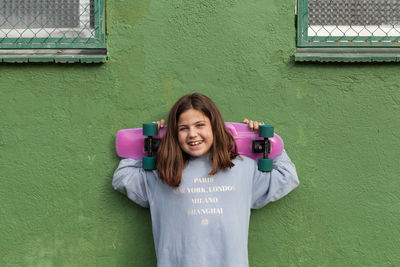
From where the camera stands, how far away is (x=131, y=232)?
249 cm

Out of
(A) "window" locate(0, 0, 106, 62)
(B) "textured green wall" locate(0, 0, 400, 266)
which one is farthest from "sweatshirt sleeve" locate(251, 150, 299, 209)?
(A) "window" locate(0, 0, 106, 62)

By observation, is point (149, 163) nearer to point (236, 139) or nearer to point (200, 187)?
point (200, 187)

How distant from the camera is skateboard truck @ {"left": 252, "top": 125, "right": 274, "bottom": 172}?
224 centimetres

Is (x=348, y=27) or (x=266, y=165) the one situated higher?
(x=348, y=27)

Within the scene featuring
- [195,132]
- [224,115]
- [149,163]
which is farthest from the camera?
[224,115]

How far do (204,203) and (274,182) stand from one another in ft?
1.42

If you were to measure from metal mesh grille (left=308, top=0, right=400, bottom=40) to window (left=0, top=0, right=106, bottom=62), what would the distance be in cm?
140

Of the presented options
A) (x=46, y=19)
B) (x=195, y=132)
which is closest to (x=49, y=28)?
(x=46, y=19)

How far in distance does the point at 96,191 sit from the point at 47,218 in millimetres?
355

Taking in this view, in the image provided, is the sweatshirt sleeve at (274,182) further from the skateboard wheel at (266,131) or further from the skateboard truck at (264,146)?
the skateboard wheel at (266,131)

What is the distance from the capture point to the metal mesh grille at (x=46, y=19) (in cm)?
253


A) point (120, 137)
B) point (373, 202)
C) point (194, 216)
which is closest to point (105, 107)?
point (120, 137)

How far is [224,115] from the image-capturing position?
247 cm

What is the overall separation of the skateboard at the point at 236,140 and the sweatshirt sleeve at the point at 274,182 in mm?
51
